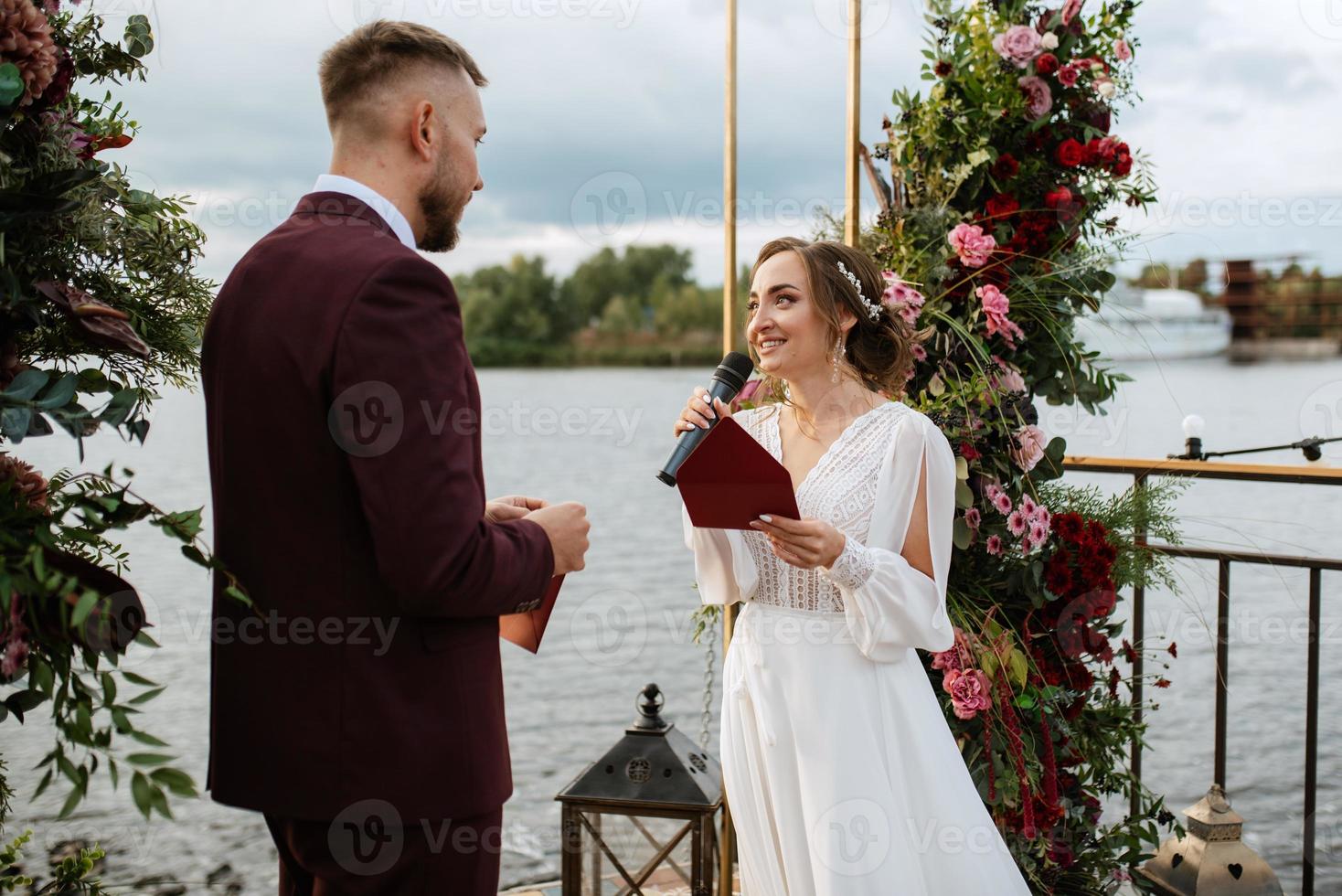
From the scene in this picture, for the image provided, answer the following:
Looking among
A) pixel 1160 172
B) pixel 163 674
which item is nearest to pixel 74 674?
pixel 1160 172

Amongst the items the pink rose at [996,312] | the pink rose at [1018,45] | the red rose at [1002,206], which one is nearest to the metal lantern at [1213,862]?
the pink rose at [996,312]

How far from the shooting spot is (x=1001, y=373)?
7.95 ft

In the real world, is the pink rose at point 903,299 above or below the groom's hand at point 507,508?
above

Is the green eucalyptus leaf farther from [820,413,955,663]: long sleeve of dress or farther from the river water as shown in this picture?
[820,413,955,663]: long sleeve of dress

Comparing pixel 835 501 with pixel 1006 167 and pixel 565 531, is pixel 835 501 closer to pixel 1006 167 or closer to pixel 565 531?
pixel 565 531

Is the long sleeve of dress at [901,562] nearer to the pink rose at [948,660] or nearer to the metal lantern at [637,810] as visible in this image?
the pink rose at [948,660]

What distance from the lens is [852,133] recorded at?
8.33 ft

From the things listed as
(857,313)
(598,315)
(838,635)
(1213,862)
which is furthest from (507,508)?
(598,315)

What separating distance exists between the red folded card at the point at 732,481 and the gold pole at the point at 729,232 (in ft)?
2.64

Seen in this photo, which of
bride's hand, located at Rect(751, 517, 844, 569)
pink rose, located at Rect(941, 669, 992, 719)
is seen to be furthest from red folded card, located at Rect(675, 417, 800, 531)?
pink rose, located at Rect(941, 669, 992, 719)

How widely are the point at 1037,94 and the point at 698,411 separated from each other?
1239 mm

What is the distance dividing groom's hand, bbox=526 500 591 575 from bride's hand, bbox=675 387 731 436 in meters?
0.47

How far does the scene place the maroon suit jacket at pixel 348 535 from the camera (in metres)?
1.19

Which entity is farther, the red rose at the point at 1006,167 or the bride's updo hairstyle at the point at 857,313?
the red rose at the point at 1006,167
